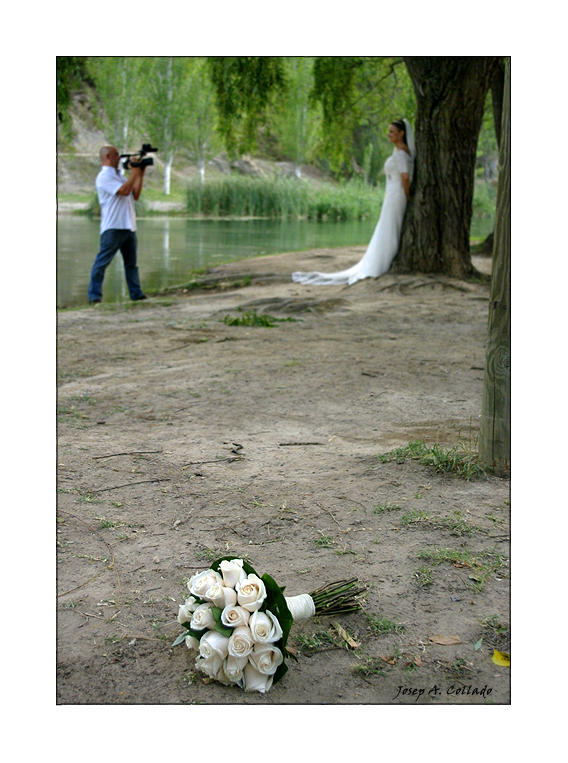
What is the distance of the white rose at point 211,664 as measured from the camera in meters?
1.83

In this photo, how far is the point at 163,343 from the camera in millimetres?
6184

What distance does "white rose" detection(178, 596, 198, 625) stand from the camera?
1925 millimetres

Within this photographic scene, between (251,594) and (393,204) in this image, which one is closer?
(251,594)

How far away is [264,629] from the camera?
5.92 ft

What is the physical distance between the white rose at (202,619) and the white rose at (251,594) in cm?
9

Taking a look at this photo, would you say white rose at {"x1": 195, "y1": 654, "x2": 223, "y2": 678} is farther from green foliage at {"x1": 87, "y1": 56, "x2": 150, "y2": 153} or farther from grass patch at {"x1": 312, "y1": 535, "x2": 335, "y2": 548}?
green foliage at {"x1": 87, "y1": 56, "x2": 150, "y2": 153}

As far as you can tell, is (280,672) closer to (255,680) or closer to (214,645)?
(255,680)

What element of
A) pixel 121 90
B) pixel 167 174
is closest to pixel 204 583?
pixel 121 90

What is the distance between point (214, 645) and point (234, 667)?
0.24 ft

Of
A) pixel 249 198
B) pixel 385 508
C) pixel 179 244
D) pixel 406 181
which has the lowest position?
pixel 385 508

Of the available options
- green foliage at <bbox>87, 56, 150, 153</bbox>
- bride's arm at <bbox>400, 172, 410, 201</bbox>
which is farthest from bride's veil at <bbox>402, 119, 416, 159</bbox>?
green foliage at <bbox>87, 56, 150, 153</bbox>

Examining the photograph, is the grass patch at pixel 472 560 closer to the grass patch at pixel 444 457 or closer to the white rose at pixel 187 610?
the grass patch at pixel 444 457

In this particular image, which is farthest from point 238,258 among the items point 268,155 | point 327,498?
point 268,155
